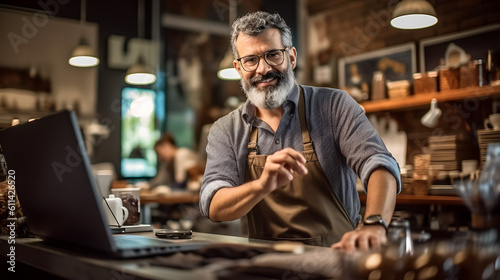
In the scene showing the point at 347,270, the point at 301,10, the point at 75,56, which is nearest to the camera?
the point at 347,270

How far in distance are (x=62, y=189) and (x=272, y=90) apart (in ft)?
3.28

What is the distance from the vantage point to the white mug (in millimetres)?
1885

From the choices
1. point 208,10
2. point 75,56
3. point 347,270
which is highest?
point 208,10

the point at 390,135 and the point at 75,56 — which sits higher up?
the point at 75,56

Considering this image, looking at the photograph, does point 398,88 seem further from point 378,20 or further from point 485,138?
point 378,20

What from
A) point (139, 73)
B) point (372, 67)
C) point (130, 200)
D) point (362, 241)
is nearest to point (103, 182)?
point (130, 200)

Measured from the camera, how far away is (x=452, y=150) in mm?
3965

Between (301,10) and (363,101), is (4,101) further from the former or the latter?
(363,101)

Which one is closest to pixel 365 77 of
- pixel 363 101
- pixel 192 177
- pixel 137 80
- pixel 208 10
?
pixel 363 101

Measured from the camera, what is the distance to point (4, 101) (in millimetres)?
6672

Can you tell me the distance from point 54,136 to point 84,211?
0.68 ft

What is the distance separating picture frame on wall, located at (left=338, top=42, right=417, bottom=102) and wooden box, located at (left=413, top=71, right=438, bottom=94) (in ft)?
1.39

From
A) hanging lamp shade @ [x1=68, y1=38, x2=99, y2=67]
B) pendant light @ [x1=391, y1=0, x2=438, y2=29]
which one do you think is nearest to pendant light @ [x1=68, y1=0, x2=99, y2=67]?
hanging lamp shade @ [x1=68, y1=38, x2=99, y2=67]

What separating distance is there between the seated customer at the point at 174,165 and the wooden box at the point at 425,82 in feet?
9.95
